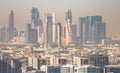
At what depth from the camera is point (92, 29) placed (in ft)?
78.9

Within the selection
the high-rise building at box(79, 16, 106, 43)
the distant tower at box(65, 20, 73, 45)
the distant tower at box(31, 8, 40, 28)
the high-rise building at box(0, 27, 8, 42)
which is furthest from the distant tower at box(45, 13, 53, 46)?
the high-rise building at box(0, 27, 8, 42)

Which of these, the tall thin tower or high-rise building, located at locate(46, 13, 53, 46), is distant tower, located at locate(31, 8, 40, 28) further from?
the tall thin tower

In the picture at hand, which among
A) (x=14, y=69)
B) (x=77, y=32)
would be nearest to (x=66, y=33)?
(x=77, y=32)

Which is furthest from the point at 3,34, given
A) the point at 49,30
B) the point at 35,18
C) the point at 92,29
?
the point at 92,29

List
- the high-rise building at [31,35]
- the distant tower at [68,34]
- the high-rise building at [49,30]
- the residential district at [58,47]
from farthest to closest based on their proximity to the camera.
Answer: the high-rise building at [49,30] < the distant tower at [68,34] < the high-rise building at [31,35] < the residential district at [58,47]

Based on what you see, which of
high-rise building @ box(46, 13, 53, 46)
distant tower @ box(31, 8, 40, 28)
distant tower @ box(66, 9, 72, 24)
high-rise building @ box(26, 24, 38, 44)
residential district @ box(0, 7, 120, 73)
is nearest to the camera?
residential district @ box(0, 7, 120, 73)

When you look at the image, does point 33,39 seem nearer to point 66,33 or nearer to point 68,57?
point 66,33

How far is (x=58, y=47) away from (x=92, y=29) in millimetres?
1985

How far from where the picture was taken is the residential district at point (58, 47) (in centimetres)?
1680

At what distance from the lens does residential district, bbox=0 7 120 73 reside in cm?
1680

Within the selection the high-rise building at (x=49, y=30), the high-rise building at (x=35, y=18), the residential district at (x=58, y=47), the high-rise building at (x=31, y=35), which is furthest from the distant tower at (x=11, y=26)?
the high-rise building at (x=49, y=30)

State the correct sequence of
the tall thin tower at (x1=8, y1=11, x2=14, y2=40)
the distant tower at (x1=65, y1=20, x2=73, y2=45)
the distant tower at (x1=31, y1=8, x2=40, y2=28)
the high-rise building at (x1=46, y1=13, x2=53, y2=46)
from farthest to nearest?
1. the high-rise building at (x1=46, y1=13, x2=53, y2=46)
2. the distant tower at (x1=65, y1=20, x2=73, y2=45)
3. the distant tower at (x1=31, y1=8, x2=40, y2=28)
4. the tall thin tower at (x1=8, y1=11, x2=14, y2=40)

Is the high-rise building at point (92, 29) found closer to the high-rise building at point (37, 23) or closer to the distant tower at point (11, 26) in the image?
the high-rise building at point (37, 23)

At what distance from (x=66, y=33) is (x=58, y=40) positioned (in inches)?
22.0
